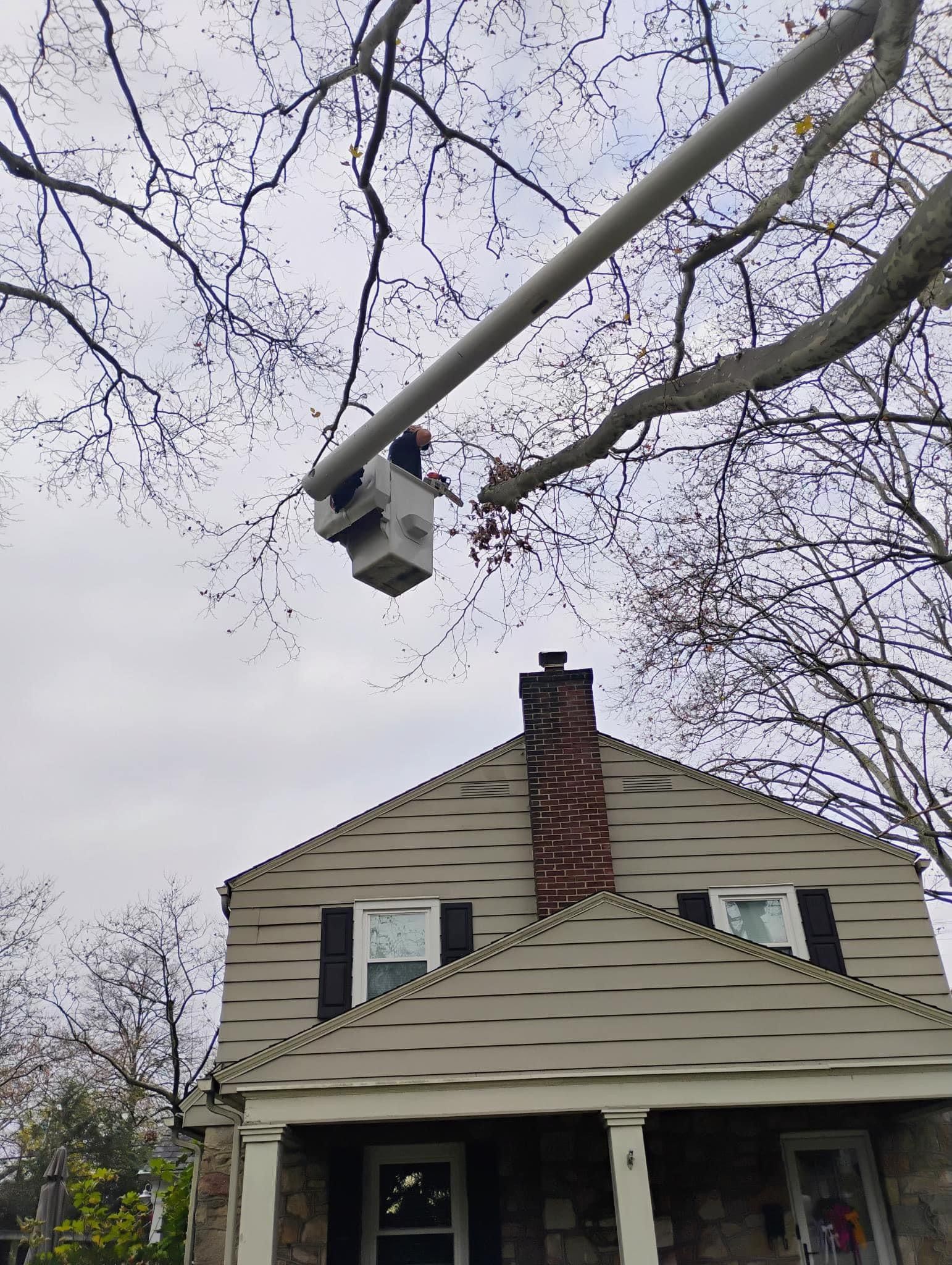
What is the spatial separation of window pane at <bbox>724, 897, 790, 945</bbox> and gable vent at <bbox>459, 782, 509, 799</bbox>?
2722 mm

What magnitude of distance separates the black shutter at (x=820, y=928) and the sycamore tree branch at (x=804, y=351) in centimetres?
665

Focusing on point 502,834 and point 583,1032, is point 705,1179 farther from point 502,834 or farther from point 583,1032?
point 502,834

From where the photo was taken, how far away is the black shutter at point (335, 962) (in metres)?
9.73

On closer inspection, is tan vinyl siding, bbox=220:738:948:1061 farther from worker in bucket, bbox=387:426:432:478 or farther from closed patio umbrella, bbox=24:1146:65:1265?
worker in bucket, bbox=387:426:432:478

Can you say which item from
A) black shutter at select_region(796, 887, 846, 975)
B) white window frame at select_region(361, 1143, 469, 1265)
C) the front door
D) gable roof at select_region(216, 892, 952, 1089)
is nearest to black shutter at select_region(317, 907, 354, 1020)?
white window frame at select_region(361, 1143, 469, 1265)

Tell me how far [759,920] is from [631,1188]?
13.4ft

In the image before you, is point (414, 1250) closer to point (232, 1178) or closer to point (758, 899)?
point (232, 1178)

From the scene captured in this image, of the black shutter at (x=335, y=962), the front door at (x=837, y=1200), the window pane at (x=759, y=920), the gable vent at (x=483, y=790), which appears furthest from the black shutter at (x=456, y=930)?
the front door at (x=837, y=1200)

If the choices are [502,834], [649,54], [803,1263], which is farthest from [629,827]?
[649,54]

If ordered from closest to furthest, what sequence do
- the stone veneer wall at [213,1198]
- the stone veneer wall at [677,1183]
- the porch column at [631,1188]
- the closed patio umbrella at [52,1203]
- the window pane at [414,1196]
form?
1. the porch column at [631,1188]
2. the stone veneer wall at [677,1183]
3. the window pane at [414,1196]
4. the stone veneer wall at [213,1198]
5. the closed patio umbrella at [52,1203]

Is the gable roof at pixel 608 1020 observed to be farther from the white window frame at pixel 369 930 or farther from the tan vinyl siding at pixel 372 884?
the white window frame at pixel 369 930

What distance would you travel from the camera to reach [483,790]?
11.0 metres

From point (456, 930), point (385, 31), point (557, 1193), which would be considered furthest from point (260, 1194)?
point (385, 31)

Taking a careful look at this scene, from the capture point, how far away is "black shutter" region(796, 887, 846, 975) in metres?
9.86
